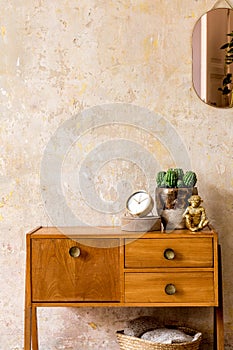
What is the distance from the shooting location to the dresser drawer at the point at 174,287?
7.62ft

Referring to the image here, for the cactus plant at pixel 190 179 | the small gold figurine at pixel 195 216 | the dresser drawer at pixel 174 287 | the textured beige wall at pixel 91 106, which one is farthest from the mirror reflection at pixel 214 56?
the dresser drawer at pixel 174 287

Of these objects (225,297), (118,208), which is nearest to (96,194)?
(118,208)

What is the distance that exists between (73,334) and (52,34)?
58.1 inches

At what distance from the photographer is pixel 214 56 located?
2.66 meters

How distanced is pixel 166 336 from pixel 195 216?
21.4 inches

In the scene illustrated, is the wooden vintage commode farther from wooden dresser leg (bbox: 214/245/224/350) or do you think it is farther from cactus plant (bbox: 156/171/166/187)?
cactus plant (bbox: 156/171/166/187)

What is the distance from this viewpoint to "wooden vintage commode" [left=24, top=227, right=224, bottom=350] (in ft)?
7.62

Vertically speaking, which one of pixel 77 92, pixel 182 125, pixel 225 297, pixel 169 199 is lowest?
pixel 225 297

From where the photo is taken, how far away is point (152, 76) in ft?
8.86

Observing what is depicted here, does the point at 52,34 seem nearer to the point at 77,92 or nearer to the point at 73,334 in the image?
the point at 77,92

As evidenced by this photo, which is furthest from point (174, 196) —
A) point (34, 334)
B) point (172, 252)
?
point (34, 334)

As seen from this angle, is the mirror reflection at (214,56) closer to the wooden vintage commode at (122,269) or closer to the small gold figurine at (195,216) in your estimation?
the small gold figurine at (195,216)

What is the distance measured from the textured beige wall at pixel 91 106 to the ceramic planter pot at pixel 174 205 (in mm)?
277

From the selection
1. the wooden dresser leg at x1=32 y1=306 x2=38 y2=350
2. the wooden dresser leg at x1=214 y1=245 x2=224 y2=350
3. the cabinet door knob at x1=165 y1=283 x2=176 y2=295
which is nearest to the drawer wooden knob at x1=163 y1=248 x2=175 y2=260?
the cabinet door knob at x1=165 y1=283 x2=176 y2=295
